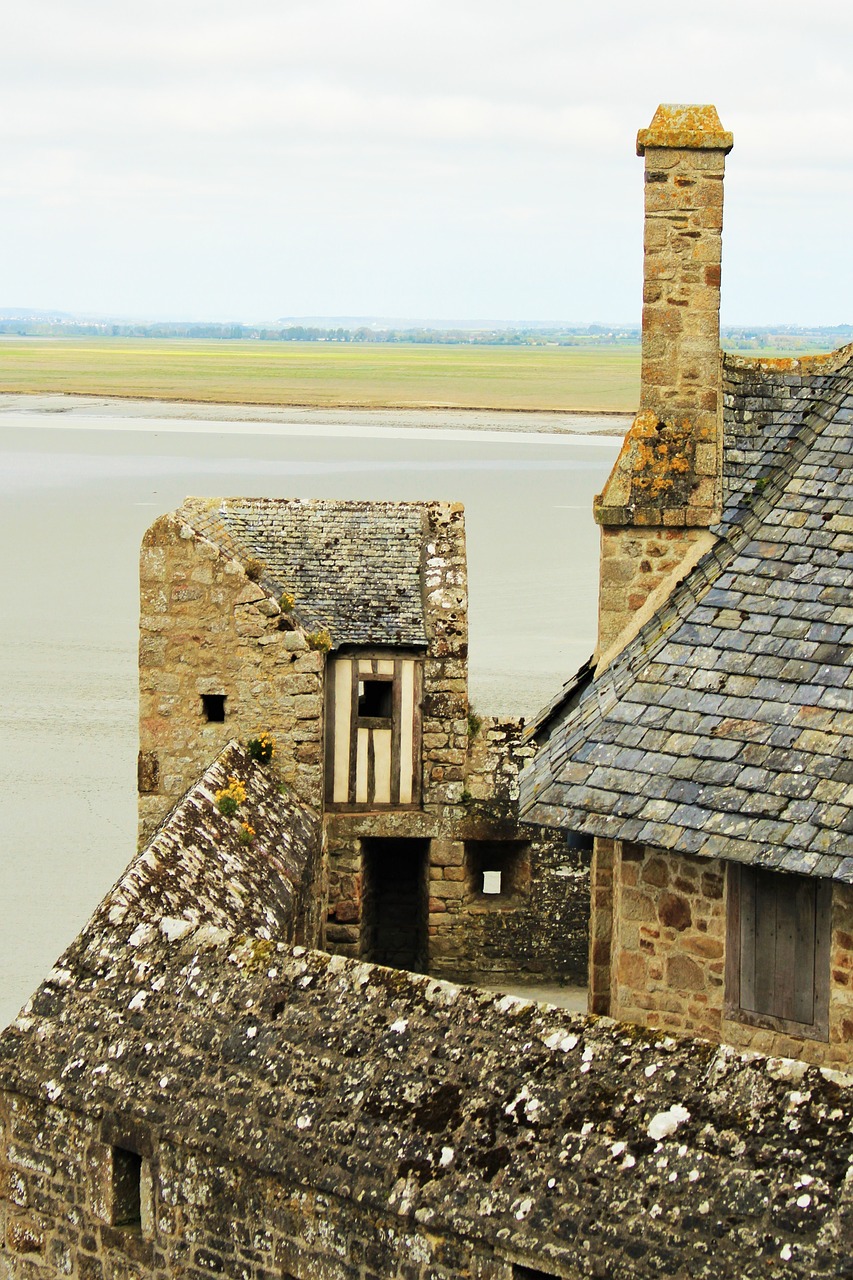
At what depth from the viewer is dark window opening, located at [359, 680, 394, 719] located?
622 inches

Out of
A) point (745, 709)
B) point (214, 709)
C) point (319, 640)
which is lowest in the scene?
point (214, 709)

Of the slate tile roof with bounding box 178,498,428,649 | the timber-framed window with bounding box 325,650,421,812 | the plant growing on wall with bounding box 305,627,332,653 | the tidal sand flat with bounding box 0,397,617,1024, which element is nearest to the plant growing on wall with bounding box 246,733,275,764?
the plant growing on wall with bounding box 305,627,332,653

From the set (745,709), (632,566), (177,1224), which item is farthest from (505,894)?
(177,1224)

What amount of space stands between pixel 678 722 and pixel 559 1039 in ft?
7.31

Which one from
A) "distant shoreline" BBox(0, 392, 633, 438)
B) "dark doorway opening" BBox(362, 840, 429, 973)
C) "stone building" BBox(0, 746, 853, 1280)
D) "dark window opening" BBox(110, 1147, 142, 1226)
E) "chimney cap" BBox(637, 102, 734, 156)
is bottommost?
"dark doorway opening" BBox(362, 840, 429, 973)

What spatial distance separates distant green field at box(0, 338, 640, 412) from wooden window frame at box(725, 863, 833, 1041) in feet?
236

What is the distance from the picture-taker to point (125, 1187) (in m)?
7.91

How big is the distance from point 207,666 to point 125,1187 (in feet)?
21.2

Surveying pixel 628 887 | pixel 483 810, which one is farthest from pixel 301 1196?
pixel 483 810

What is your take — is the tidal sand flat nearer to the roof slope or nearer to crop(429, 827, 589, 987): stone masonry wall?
crop(429, 827, 589, 987): stone masonry wall

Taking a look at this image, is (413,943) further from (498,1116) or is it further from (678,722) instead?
(498,1116)

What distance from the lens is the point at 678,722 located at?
28.8 ft

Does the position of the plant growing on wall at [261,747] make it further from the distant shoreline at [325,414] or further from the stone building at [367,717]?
the distant shoreline at [325,414]

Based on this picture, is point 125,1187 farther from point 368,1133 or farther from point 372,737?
point 372,737
